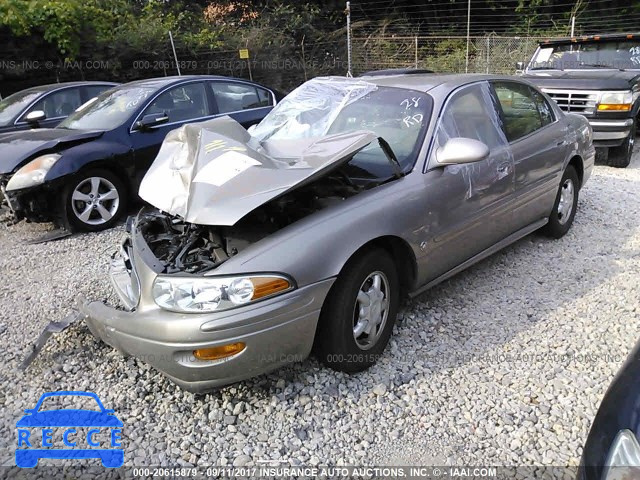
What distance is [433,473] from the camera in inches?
92.6

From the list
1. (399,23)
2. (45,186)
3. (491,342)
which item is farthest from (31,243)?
(399,23)

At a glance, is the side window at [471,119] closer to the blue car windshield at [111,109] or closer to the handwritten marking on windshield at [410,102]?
the handwritten marking on windshield at [410,102]

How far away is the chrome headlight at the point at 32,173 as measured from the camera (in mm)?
5020

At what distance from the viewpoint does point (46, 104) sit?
752cm

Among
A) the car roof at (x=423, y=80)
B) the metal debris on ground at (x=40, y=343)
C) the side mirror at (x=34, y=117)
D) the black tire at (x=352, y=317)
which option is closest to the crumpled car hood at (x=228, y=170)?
the black tire at (x=352, y=317)

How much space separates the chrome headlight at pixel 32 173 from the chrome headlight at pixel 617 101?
6973 mm

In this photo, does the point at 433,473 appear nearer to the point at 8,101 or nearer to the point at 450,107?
the point at 450,107

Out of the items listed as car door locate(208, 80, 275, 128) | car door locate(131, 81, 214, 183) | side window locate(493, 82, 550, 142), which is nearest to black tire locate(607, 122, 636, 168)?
side window locate(493, 82, 550, 142)

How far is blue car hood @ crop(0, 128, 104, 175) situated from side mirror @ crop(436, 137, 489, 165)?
4045 millimetres

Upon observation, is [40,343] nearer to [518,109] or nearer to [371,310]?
[371,310]

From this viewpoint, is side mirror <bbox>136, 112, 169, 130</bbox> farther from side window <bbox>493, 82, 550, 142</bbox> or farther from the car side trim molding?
A: the car side trim molding

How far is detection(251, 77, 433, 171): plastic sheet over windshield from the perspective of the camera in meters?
3.34

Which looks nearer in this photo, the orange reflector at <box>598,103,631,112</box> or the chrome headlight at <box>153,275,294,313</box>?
the chrome headlight at <box>153,275,294,313</box>

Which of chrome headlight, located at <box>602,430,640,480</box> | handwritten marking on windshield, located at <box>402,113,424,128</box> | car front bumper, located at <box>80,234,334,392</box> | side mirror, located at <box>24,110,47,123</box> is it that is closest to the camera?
chrome headlight, located at <box>602,430,640,480</box>
